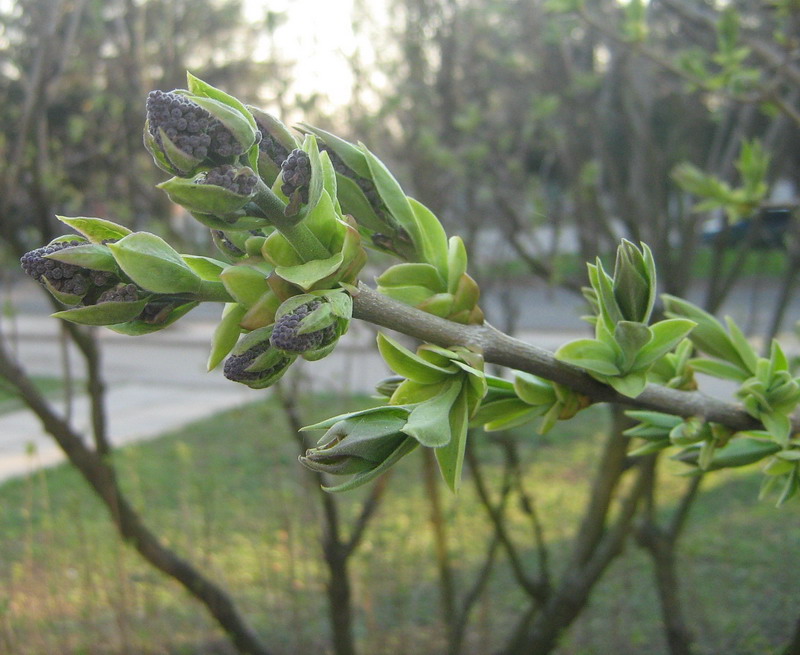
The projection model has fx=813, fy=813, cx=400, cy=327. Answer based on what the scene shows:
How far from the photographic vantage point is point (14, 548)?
4.55m

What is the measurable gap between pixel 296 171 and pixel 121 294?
196 mm

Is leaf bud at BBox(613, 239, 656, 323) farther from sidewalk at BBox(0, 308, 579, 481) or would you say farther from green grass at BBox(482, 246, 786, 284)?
sidewalk at BBox(0, 308, 579, 481)

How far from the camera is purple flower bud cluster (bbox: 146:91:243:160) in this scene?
623 millimetres

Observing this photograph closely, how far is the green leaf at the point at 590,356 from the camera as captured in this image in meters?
0.89

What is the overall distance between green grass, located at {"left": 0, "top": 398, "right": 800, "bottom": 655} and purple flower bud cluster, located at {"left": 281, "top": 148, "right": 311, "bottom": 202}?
1.94 m

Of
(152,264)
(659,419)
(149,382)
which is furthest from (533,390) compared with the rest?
(149,382)

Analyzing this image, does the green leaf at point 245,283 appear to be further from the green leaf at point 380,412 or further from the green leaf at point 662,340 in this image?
the green leaf at point 662,340

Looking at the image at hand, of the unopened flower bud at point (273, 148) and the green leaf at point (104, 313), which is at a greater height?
the unopened flower bud at point (273, 148)

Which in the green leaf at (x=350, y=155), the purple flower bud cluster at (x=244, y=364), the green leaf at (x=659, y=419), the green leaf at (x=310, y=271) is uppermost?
the green leaf at (x=350, y=155)

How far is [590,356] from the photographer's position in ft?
2.97

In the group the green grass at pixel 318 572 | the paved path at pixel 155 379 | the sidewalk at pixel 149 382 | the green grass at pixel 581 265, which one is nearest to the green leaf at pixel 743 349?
the green grass at pixel 318 572

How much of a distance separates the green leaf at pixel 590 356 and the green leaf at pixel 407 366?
142mm

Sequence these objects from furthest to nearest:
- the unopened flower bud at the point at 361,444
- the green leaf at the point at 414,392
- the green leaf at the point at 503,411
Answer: the green leaf at the point at 503,411 → the green leaf at the point at 414,392 → the unopened flower bud at the point at 361,444

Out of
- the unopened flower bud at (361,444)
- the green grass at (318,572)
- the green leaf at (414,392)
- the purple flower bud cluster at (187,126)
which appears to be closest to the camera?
the purple flower bud cluster at (187,126)
